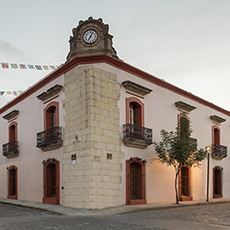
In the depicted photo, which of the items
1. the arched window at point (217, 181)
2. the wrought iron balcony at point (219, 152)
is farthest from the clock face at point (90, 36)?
the arched window at point (217, 181)

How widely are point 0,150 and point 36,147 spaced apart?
714cm

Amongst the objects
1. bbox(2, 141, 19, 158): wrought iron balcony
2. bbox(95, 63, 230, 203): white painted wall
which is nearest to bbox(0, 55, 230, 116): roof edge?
bbox(95, 63, 230, 203): white painted wall

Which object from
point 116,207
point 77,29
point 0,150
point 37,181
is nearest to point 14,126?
point 0,150

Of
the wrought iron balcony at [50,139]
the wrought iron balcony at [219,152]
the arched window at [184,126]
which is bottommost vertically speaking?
the wrought iron balcony at [219,152]

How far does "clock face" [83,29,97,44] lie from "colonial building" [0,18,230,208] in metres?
0.05

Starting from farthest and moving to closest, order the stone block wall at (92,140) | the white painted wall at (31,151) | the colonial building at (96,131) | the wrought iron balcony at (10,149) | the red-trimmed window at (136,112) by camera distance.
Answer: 1. the wrought iron balcony at (10,149)
2. the white painted wall at (31,151)
3. the red-trimmed window at (136,112)
4. the colonial building at (96,131)
5. the stone block wall at (92,140)

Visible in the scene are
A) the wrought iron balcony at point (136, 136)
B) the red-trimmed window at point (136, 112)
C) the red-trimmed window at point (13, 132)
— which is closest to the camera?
the wrought iron balcony at point (136, 136)

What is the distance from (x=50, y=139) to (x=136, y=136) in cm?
426

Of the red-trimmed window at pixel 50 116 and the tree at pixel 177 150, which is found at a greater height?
the red-trimmed window at pixel 50 116

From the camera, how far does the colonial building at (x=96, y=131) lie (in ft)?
60.1

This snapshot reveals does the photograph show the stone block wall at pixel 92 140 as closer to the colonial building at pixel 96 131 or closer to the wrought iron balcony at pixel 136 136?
the colonial building at pixel 96 131

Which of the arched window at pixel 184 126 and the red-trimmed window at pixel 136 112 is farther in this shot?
the arched window at pixel 184 126

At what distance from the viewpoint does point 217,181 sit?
2856 cm

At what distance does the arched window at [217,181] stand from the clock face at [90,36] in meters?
13.2
